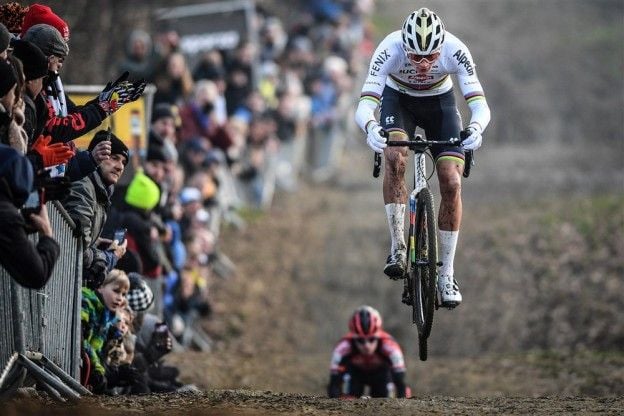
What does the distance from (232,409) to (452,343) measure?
422 inches

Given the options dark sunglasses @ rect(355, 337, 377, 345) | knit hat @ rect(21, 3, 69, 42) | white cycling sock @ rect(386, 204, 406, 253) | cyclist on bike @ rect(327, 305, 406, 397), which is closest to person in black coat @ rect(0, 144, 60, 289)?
knit hat @ rect(21, 3, 69, 42)

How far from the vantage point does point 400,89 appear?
38.5 ft

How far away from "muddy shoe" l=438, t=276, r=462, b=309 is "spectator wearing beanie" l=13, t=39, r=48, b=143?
3.68 metres

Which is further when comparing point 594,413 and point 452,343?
point 452,343

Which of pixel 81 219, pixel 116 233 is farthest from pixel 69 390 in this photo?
pixel 116 233

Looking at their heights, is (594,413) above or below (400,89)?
below

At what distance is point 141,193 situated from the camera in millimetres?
12883

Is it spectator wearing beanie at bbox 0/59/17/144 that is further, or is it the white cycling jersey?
the white cycling jersey

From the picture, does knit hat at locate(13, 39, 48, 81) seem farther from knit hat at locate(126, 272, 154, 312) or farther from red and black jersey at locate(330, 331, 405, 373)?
red and black jersey at locate(330, 331, 405, 373)

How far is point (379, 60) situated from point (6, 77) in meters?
4.04

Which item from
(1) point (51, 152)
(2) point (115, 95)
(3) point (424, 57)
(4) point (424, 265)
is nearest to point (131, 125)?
(2) point (115, 95)

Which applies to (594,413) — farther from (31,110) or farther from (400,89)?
(31,110)

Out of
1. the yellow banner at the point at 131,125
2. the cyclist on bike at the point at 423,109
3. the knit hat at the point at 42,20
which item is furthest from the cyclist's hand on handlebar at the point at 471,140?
the yellow banner at the point at 131,125

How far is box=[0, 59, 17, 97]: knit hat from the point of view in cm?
823
